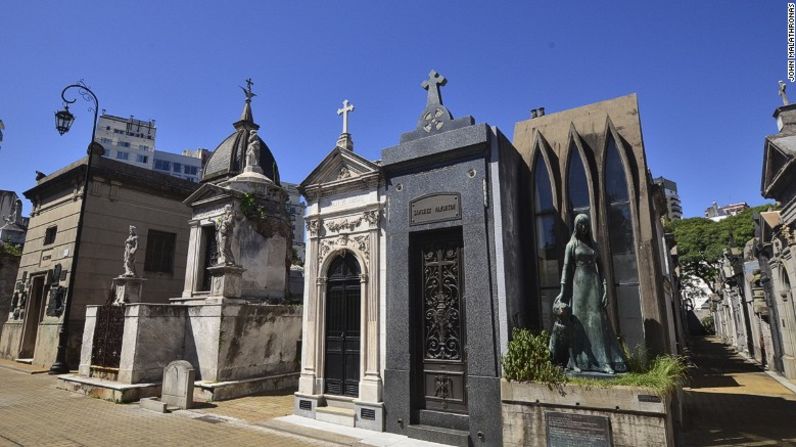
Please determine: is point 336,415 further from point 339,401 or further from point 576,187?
point 576,187

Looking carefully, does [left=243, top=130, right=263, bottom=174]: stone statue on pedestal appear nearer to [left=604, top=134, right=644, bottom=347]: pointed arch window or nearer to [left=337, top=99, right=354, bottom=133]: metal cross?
[left=337, top=99, right=354, bottom=133]: metal cross

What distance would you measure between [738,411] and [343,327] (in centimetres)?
889

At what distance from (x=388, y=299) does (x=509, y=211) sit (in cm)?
277

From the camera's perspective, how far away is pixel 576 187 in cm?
805

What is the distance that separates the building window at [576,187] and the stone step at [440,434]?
4.19 m

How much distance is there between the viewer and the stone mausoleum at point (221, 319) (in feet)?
37.4

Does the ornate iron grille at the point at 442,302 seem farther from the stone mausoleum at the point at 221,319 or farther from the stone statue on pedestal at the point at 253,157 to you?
the stone statue on pedestal at the point at 253,157

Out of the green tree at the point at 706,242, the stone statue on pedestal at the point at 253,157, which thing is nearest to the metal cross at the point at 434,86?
the stone statue on pedestal at the point at 253,157

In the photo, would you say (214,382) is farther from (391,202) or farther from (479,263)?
(479,263)

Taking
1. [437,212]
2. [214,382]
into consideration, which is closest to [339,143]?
[437,212]

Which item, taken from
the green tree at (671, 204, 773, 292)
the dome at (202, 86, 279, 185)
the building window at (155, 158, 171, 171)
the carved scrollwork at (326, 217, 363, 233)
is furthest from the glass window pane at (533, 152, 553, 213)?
the building window at (155, 158, 171, 171)

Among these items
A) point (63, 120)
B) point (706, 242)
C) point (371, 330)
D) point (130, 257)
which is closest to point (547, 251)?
point (371, 330)

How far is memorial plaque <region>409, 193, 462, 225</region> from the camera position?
300 inches

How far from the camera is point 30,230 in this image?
67.0 ft
